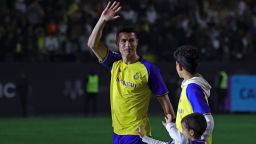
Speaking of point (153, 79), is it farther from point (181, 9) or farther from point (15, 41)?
point (181, 9)

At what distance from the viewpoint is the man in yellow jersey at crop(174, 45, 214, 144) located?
7.76 metres

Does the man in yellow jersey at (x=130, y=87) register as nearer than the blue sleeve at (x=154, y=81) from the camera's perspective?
Yes

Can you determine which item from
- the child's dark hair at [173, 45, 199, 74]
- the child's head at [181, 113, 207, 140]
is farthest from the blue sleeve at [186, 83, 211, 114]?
the child's head at [181, 113, 207, 140]

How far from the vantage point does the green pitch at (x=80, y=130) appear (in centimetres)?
1834

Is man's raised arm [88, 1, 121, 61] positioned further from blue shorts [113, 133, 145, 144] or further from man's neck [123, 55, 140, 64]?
blue shorts [113, 133, 145, 144]

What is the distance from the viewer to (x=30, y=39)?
92.7ft

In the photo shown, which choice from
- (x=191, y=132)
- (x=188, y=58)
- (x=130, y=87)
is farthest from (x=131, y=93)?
(x=191, y=132)

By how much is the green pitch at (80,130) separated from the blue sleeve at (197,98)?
990cm

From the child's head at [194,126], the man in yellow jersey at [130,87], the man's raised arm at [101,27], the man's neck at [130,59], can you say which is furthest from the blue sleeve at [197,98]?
the man's raised arm at [101,27]

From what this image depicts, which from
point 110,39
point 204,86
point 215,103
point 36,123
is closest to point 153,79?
point 204,86

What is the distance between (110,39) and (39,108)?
144 inches

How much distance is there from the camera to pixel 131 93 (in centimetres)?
893

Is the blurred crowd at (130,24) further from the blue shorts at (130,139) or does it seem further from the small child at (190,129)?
the small child at (190,129)

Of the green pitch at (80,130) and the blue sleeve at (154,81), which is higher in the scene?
the blue sleeve at (154,81)
